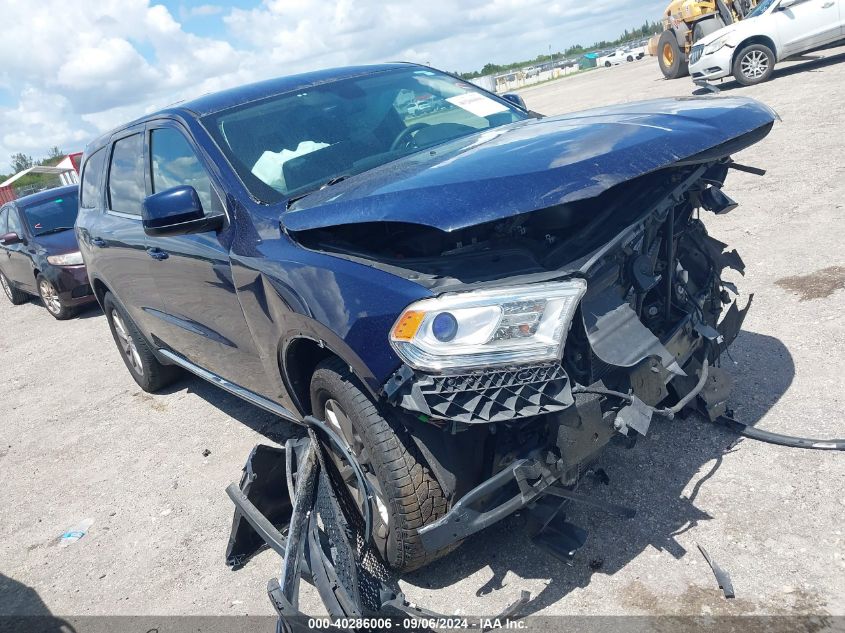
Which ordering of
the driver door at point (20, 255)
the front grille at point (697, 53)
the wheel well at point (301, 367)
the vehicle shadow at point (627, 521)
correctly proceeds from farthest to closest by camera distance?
the front grille at point (697, 53) → the driver door at point (20, 255) → the wheel well at point (301, 367) → the vehicle shadow at point (627, 521)

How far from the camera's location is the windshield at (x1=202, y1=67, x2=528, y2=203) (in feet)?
11.5

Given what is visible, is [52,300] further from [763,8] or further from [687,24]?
[687,24]

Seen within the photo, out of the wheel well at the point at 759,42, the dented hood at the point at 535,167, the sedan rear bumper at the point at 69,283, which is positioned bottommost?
the sedan rear bumper at the point at 69,283

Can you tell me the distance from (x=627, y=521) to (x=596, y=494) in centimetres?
21

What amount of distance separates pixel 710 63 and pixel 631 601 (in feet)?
45.4

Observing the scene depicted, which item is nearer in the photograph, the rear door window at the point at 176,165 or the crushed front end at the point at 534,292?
the crushed front end at the point at 534,292

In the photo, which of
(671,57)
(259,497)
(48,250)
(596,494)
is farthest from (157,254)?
(671,57)

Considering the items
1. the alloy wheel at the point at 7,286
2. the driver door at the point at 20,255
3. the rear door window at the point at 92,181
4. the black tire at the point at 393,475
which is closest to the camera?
the black tire at the point at 393,475

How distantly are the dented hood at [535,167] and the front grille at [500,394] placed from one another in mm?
483

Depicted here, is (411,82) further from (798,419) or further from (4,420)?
(4,420)

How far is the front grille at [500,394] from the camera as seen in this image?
7.52 feet

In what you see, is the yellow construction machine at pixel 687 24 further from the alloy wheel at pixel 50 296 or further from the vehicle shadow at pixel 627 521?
the vehicle shadow at pixel 627 521

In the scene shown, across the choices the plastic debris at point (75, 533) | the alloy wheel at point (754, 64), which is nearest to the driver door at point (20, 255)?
the plastic debris at point (75, 533)

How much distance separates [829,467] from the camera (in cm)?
302
